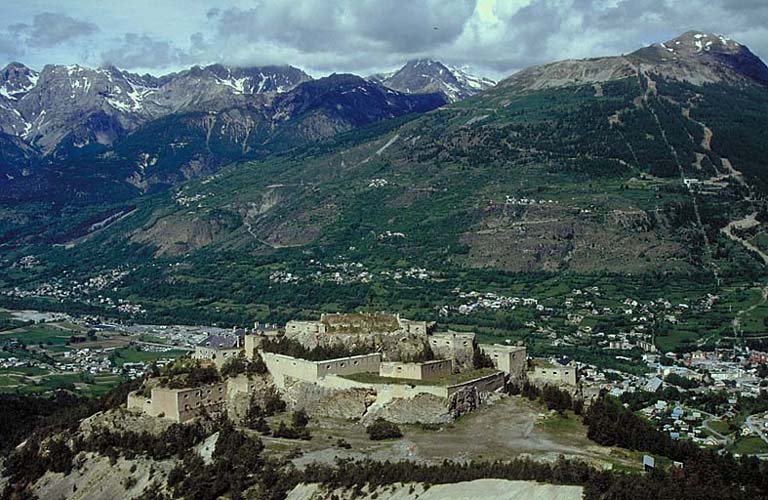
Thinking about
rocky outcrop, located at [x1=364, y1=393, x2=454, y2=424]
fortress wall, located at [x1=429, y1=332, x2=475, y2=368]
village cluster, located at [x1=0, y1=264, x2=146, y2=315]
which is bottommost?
rocky outcrop, located at [x1=364, y1=393, x2=454, y2=424]

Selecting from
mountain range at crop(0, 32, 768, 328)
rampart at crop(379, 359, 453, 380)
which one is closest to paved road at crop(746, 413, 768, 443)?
rampart at crop(379, 359, 453, 380)

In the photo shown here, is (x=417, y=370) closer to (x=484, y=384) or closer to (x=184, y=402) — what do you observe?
(x=484, y=384)

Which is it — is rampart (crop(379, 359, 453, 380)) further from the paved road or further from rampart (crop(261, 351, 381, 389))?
the paved road

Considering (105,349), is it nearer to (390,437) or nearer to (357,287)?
(357,287)

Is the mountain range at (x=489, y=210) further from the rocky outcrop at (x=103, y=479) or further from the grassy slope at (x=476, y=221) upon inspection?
the rocky outcrop at (x=103, y=479)

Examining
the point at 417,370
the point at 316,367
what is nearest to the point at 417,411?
the point at 417,370

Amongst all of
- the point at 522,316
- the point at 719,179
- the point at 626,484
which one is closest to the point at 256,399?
the point at 626,484

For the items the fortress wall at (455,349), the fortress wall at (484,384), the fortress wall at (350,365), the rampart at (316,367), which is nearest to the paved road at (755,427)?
the fortress wall at (484,384)
